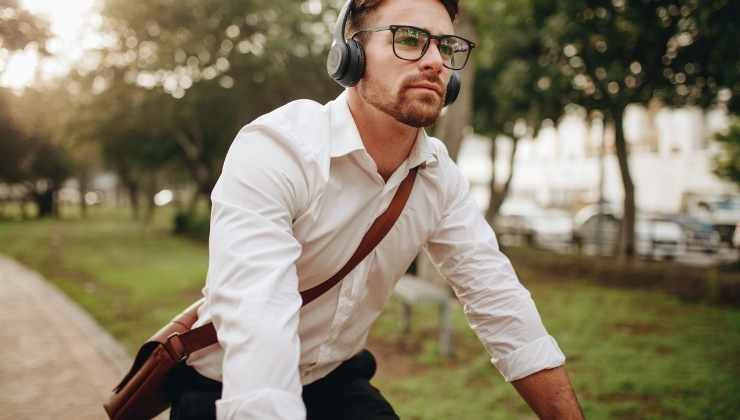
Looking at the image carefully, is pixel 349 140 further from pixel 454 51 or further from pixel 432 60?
pixel 454 51

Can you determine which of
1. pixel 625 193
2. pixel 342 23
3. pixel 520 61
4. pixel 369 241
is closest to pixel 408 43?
pixel 342 23

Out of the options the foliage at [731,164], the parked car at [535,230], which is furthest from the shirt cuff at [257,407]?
the parked car at [535,230]

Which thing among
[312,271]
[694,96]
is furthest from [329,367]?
[694,96]

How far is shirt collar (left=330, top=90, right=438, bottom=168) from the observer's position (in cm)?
174

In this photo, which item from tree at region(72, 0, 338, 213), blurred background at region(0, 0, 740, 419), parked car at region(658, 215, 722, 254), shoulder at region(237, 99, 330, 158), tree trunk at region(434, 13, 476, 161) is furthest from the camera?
tree at region(72, 0, 338, 213)

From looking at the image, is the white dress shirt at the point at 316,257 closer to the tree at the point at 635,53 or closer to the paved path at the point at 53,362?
the paved path at the point at 53,362

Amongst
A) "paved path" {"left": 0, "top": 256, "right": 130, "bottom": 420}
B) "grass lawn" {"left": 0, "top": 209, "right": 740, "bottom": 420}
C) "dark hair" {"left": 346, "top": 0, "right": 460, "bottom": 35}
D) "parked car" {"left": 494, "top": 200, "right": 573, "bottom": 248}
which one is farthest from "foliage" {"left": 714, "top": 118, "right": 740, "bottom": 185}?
"dark hair" {"left": 346, "top": 0, "right": 460, "bottom": 35}

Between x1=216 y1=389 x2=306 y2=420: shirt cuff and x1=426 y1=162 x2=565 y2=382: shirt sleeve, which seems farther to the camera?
x1=426 y1=162 x2=565 y2=382: shirt sleeve

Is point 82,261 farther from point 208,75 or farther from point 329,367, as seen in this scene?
point 329,367

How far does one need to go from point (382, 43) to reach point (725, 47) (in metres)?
11.8

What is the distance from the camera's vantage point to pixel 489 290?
194cm

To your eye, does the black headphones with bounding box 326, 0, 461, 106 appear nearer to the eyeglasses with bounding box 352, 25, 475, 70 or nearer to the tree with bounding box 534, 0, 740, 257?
the eyeglasses with bounding box 352, 25, 475, 70

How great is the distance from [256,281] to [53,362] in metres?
5.71

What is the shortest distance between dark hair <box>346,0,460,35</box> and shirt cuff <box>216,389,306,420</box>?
110cm
